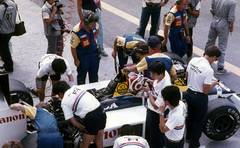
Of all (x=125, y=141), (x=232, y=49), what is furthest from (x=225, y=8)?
(x=125, y=141)

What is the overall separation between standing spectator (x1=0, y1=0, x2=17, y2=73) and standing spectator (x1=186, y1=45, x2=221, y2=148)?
3.97m

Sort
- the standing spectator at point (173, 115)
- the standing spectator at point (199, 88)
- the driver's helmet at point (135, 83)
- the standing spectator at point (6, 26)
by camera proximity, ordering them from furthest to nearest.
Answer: the standing spectator at point (6, 26), the driver's helmet at point (135, 83), the standing spectator at point (199, 88), the standing spectator at point (173, 115)

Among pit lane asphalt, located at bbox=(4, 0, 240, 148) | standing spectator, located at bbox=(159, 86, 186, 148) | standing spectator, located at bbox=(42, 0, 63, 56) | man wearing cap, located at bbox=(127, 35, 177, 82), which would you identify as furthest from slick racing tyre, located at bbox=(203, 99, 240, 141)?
standing spectator, located at bbox=(42, 0, 63, 56)

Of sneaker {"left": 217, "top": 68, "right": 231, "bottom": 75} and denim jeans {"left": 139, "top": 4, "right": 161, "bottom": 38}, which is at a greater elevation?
denim jeans {"left": 139, "top": 4, "right": 161, "bottom": 38}

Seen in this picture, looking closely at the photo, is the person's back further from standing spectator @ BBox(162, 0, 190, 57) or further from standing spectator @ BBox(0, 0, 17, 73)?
standing spectator @ BBox(162, 0, 190, 57)

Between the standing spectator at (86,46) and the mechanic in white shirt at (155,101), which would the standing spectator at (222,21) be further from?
the mechanic in white shirt at (155,101)

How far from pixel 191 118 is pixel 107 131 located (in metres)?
1.40

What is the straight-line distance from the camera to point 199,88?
471 cm

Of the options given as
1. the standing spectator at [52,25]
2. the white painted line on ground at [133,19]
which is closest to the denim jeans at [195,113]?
the white painted line on ground at [133,19]

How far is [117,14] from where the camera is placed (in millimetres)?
9750

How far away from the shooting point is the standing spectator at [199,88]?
4.62m

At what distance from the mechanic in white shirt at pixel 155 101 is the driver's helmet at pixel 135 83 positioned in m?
0.15

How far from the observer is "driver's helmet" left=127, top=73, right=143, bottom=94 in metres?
4.95

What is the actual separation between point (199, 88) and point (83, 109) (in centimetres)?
181
